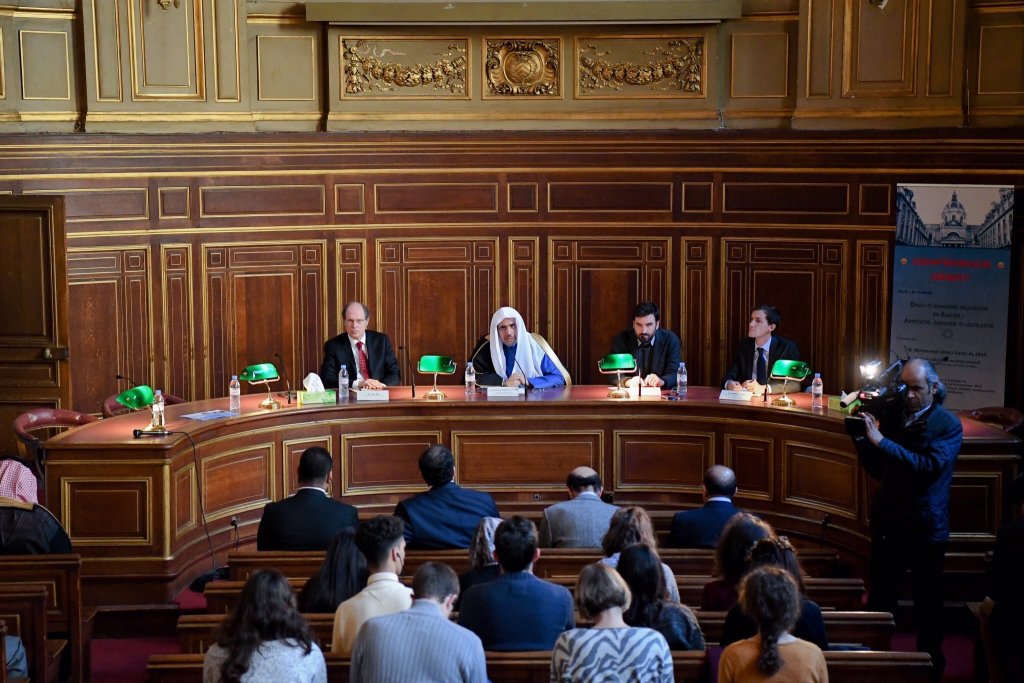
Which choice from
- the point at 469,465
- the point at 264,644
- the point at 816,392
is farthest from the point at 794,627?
the point at 469,465

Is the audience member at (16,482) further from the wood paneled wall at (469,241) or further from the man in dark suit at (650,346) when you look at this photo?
the man in dark suit at (650,346)

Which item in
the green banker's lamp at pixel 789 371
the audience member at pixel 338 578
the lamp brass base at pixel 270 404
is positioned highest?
the green banker's lamp at pixel 789 371

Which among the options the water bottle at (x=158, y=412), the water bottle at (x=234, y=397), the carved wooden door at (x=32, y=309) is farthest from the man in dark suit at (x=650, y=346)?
the carved wooden door at (x=32, y=309)

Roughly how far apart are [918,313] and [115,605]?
5.69 m

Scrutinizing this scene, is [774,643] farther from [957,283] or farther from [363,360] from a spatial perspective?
[957,283]

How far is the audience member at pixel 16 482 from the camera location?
573 cm

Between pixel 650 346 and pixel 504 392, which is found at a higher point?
pixel 650 346

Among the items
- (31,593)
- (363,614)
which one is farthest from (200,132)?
(363,614)

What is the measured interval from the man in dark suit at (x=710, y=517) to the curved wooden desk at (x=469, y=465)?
48.6 inches

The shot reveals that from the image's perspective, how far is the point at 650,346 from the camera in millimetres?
8727

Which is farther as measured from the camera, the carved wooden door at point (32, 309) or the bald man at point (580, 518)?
the carved wooden door at point (32, 309)

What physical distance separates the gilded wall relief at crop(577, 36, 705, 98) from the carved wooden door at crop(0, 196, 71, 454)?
3950 millimetres

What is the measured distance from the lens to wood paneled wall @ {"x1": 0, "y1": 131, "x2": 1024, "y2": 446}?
30.5 ft

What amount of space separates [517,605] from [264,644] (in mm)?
884
